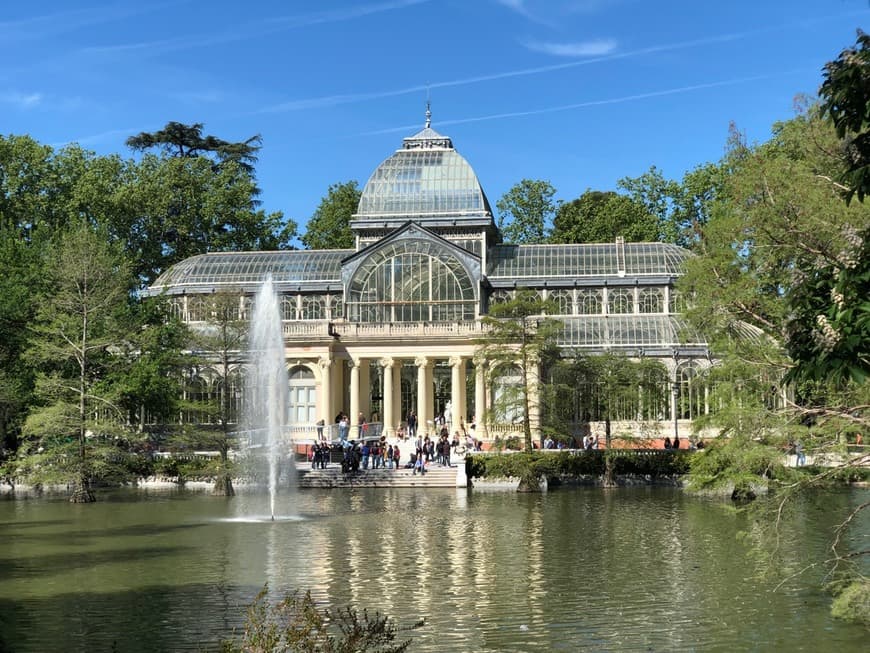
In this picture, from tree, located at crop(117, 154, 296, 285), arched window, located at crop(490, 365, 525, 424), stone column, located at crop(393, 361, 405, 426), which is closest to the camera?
arched window, located at crop(490, 365, 525, 424)

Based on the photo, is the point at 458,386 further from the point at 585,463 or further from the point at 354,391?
the point at 585,463

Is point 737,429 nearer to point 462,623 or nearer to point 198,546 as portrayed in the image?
point 462,623

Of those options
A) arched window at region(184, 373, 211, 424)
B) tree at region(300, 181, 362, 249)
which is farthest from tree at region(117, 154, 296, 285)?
arched window at region(184, 373, 211, 424)

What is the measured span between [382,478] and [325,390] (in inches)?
561

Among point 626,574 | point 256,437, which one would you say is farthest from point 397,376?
point 626,574

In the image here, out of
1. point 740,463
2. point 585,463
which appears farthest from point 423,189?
point 740,463

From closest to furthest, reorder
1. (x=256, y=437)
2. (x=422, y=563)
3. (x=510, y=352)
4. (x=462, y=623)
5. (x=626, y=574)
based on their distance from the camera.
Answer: (x=462, y=623), (x=626, y=574), (x=422, y=563), (x=256, y=437), (x=510, y=352)

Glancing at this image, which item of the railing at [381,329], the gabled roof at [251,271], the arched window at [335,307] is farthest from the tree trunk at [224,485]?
the gabled roof at [251,271]

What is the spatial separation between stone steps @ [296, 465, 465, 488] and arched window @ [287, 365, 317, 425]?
13.8 m

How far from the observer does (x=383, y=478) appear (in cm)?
4884

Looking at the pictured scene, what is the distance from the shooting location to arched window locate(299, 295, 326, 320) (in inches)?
2680

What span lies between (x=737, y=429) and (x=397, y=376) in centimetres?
4030

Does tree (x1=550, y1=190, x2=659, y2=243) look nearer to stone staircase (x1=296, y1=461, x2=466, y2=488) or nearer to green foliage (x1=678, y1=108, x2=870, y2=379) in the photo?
stone staircase (x1=296, y1=461, x2=466, y2=488)

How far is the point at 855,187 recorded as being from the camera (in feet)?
34.4
